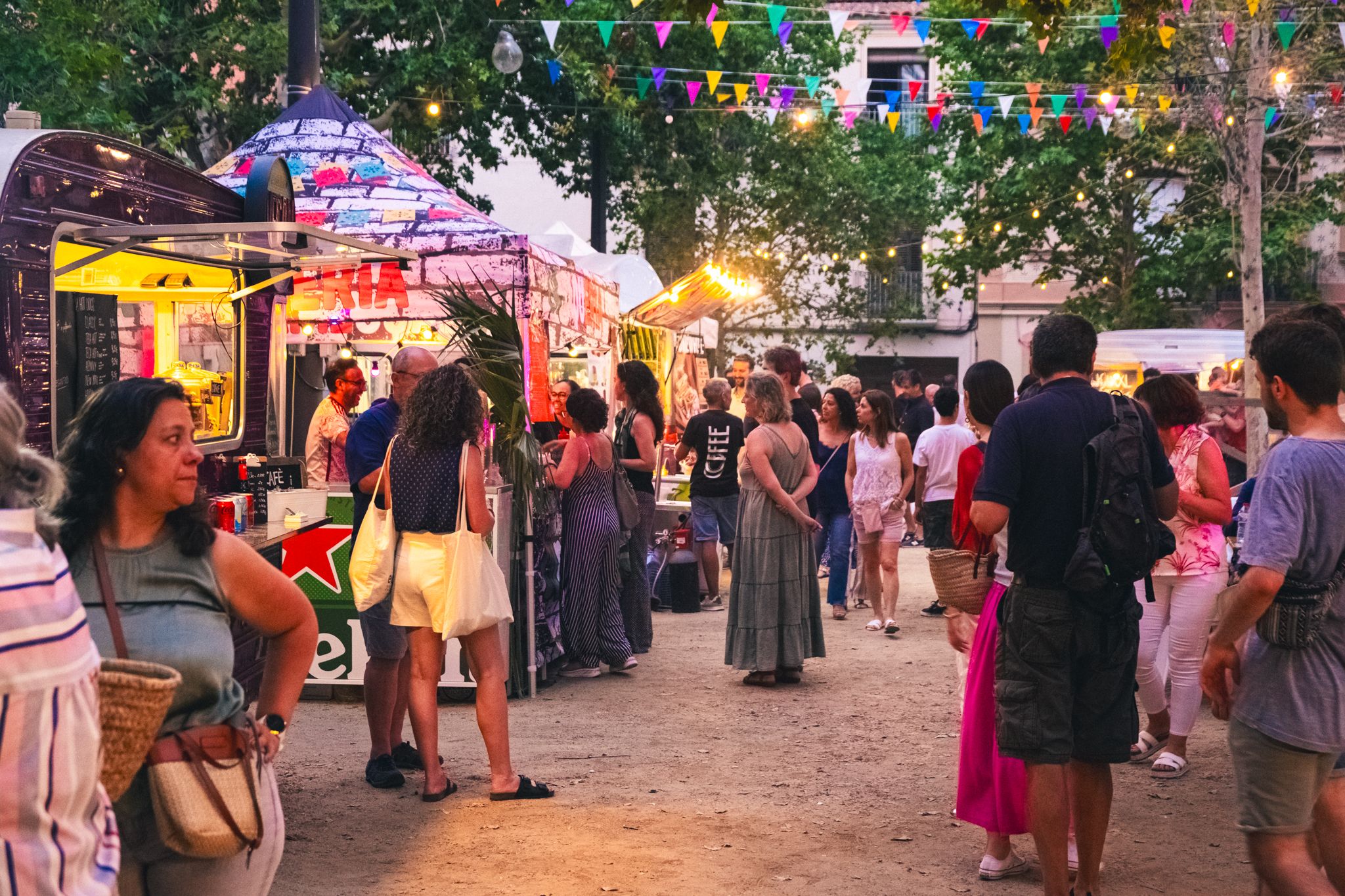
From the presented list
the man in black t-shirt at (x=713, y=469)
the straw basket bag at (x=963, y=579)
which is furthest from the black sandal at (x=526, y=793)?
the man in black t-shirt at (x=713, y=469)

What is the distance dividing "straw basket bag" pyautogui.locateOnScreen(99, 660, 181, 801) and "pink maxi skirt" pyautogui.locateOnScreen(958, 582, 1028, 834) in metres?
3.21

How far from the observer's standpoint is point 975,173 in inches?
1101

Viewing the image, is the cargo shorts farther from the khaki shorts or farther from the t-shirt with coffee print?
the t-shirt with coffee print

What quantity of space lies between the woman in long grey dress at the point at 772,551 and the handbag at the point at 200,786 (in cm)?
590

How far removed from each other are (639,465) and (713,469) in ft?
4.62

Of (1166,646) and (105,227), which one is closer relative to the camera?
(105,227)

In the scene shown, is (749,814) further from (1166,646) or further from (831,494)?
(831,494)

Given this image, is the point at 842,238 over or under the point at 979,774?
over

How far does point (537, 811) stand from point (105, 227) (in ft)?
9.61

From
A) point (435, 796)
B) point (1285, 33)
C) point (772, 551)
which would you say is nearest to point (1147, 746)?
point (772, 551)

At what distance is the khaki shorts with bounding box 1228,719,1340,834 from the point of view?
3570mm

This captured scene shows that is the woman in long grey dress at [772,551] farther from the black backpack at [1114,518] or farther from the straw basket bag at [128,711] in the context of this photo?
the straw basket bag at [128,711]

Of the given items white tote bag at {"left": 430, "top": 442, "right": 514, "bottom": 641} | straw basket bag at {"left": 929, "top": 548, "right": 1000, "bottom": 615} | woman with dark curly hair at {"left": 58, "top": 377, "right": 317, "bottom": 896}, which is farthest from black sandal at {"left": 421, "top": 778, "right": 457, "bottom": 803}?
woman with dark curly hair at {"left": 58, "top": 377, "right": 317, "bottom": 896}

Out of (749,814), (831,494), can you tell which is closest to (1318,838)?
(749,814)
